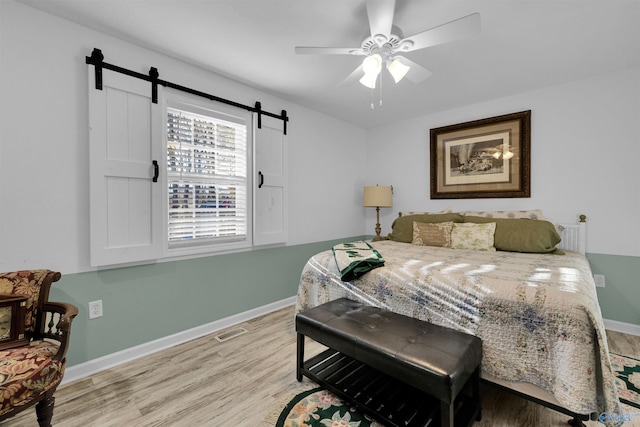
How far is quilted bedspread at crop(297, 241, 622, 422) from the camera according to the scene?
1.31 m

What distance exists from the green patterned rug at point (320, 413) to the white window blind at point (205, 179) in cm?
164

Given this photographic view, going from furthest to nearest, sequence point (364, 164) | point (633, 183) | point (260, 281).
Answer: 1. point (364, 164)
2. point (260, 281)
3. point (633, 183)

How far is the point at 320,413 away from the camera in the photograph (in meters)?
1.62

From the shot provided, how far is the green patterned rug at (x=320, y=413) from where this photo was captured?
1547 millimetres

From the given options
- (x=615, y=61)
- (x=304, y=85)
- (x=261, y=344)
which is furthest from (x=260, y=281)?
(x=615, y=61)

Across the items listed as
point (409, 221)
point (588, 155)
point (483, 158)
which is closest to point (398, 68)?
point (409, 221)

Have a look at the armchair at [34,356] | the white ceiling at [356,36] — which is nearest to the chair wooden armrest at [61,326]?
the armchair at [34,356]

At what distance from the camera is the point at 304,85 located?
295 centimetres

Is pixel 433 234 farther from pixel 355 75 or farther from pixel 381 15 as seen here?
pixel 381 15

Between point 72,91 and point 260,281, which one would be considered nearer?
point 72,91

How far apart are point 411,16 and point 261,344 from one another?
9.03ft

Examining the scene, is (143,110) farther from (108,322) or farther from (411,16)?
(411,16)

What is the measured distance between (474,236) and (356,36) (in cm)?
222

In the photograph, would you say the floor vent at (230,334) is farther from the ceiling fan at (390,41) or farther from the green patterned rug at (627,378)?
the green patterned rug at (627,378)
